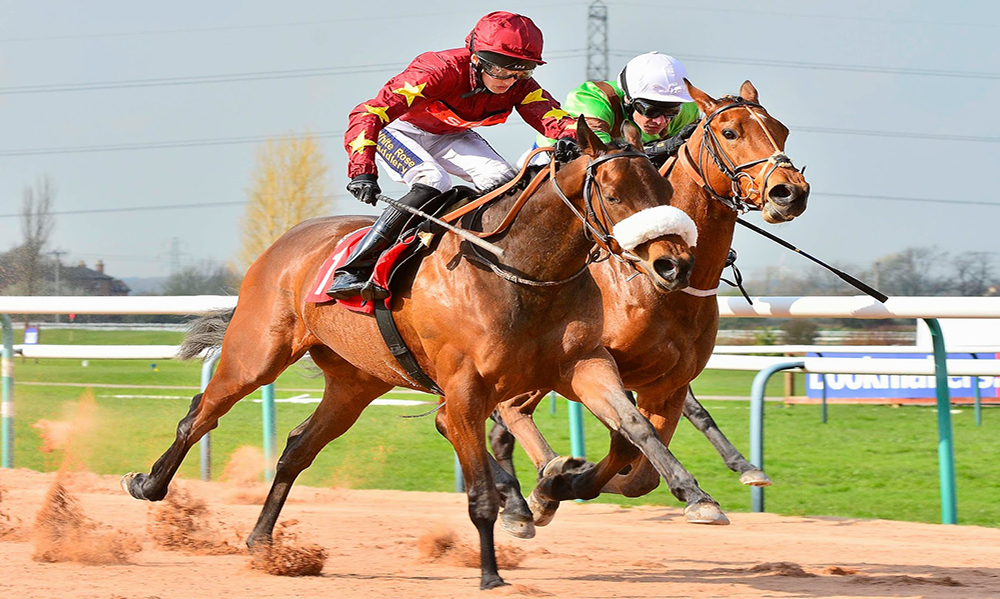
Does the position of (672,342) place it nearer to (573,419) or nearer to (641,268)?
(641,268)

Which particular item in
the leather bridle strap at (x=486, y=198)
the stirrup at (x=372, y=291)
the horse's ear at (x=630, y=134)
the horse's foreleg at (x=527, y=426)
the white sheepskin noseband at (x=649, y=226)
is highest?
the horse's ear at (x=630, y=134)

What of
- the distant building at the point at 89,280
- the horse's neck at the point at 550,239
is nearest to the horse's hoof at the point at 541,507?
the horse's neck at the point at 550,239

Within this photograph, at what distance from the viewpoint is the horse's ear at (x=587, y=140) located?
12.0 feet

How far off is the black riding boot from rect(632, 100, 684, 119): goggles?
1.24m

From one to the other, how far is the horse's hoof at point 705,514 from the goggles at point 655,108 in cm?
226

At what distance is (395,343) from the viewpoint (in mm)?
4195

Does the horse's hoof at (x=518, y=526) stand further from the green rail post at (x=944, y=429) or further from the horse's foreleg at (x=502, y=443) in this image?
the green rail post at (x=944, y=429)

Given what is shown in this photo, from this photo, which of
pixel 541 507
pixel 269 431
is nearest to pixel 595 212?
pixel 541 507

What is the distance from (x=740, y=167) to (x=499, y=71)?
985 millimetres

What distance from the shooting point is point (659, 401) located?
4500mm

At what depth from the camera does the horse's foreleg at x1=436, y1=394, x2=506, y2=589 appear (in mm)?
3818

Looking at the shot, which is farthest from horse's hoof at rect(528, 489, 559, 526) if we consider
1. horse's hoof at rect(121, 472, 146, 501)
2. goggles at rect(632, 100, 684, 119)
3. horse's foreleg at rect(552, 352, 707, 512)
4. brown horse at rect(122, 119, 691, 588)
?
goggles at rect(632, 100, 684, 119)

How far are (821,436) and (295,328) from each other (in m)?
6.97

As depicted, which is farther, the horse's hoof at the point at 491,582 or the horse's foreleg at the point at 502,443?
the horse's foreleg at the point at 502,443
